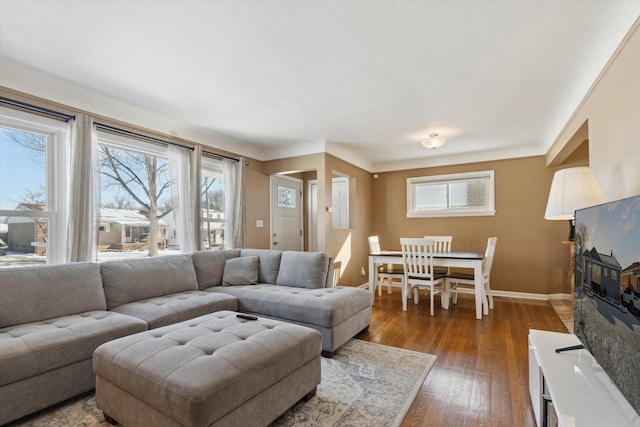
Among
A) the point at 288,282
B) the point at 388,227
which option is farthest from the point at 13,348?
the point at 388,227

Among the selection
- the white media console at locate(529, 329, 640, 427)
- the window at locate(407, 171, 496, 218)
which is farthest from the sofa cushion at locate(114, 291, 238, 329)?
the window at locate(407, 171, 496, 218)

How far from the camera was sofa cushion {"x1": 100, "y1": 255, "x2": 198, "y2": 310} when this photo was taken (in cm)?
270

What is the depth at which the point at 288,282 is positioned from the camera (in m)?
3.44

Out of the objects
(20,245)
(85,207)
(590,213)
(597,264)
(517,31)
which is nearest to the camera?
(597,264)

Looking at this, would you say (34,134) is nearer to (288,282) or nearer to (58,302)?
(58,302)

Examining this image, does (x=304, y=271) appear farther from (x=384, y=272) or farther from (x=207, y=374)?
(x=207, y=374)

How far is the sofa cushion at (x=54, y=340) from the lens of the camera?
169cm

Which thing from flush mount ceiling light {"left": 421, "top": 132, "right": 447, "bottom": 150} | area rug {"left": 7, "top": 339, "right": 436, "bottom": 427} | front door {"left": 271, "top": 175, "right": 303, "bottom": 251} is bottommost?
area rug {"left": 7, "top": 339, "right": 436, "bottom": 427}

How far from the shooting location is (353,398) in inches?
78.2

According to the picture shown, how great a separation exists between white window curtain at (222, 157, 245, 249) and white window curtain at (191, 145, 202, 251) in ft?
1.62

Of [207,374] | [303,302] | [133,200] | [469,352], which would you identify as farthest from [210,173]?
Answer: [469,352]

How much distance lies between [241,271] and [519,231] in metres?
4.28

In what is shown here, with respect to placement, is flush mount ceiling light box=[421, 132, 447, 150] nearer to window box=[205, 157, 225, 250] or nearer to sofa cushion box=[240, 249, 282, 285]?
sofa cushion box=[240, 249, 282, 285]

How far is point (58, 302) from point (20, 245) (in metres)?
0.74
